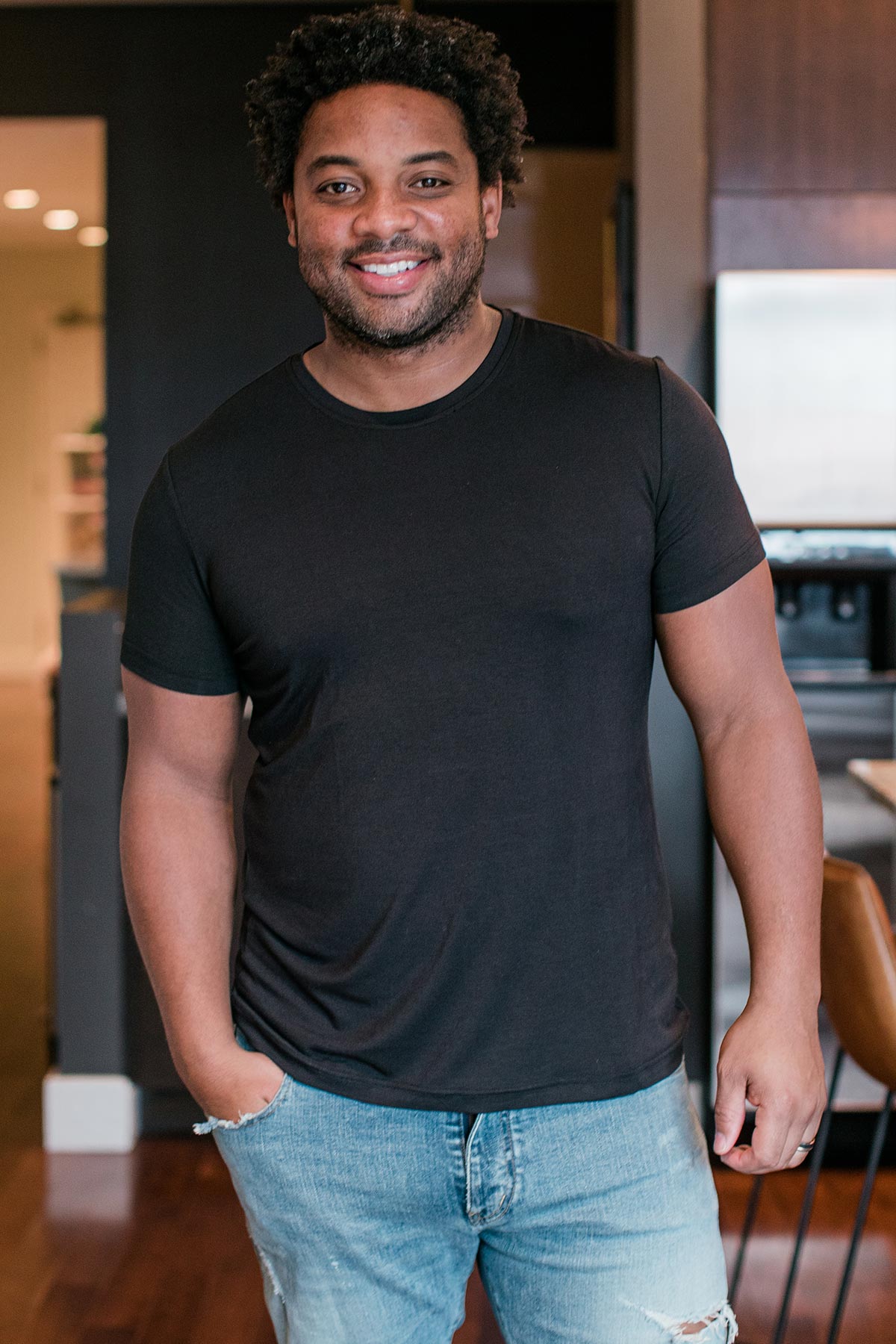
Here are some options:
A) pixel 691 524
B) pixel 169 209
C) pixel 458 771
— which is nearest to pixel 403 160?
pixel 691 524

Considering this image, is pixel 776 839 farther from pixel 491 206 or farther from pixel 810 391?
pixel 810 391

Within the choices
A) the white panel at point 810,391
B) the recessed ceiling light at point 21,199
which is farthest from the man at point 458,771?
the recessed ceiling light at point 21,199

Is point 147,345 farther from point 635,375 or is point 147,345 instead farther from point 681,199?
point 635,375

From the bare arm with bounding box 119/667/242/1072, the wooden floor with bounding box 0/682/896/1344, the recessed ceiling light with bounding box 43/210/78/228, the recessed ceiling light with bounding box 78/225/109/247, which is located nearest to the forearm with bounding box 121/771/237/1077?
the bare arm with bounding box 119/667/242/1072

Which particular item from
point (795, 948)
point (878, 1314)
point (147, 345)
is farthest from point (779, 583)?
point (147, 345)

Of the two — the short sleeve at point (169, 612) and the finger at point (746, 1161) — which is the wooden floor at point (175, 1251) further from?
the short sleeve at point (169, 612)

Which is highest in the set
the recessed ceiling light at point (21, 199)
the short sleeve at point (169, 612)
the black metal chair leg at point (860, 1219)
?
the recessed ceiling light at point (21, 199)

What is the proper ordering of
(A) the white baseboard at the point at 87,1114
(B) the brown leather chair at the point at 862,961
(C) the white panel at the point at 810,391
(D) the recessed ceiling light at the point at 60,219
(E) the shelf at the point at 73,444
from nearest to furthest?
(B) the brown leather chair at the point at 862,961 → (C) the white panel at the point at 810,391 → (A) the white baseboard at the point at 87,1114 → (D) the recessed ceiling light at the point at 60,219 → (E) the shelf at the point at 73,444

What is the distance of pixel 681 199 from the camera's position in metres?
3.03

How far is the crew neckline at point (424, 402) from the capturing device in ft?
4.01

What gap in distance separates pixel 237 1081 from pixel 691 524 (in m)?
0.58

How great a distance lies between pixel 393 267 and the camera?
1211 millimetres

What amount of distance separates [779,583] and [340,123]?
2067 mm

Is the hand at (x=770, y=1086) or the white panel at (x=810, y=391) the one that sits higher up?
the white panel at (x=810, y=391)
